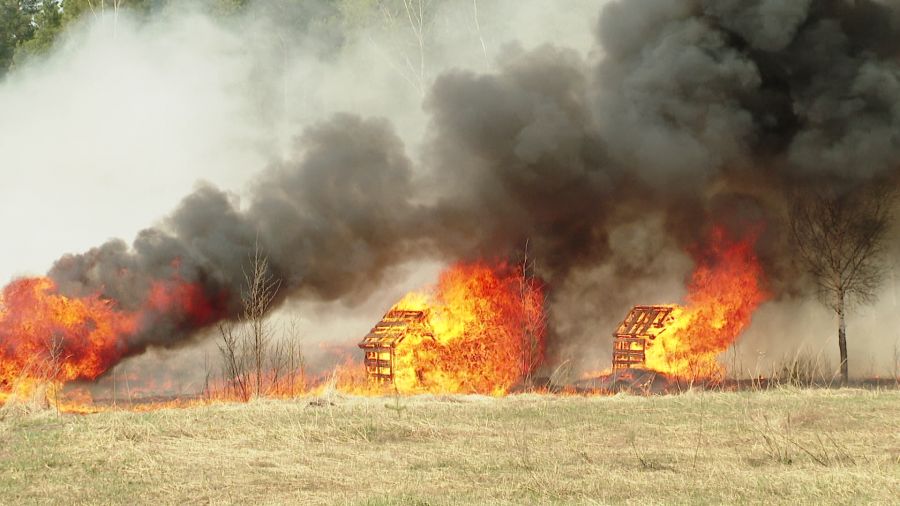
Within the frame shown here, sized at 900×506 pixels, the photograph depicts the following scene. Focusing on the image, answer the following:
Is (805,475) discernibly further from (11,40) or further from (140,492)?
(11,40)

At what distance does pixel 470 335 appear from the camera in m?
25.7

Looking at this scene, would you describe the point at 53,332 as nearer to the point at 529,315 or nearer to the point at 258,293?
the point at 258,293

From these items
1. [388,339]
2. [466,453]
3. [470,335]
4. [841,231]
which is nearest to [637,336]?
[470,335]

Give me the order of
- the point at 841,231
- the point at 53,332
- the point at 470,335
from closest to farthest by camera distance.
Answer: the point at 53,332 → the point at 470,335 → the point at 841,231

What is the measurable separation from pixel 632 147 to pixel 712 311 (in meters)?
4.87

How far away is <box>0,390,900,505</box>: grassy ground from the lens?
12.2 meters

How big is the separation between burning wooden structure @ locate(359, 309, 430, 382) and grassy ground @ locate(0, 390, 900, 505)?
15.3ft

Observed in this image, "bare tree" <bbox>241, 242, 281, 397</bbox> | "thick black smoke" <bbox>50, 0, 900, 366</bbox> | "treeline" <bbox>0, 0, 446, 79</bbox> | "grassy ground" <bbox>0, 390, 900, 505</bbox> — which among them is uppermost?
"treeline" <bbox>0, 0, 446, 79</bbox>

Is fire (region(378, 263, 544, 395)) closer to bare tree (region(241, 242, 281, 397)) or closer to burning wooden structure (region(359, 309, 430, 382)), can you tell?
burning wooden structure (region(359, 309, 430, 382))

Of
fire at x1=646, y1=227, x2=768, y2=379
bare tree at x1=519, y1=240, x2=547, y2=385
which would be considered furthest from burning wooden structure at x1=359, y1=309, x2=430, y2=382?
fire at x1=646, y1=227, x2=768, y2=379

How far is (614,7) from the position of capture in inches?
1168

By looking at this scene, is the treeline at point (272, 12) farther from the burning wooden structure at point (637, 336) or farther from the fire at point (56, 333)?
the fire at point (56, 333)

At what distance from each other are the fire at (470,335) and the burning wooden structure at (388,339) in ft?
0.36

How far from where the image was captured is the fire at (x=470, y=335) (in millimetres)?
25297
